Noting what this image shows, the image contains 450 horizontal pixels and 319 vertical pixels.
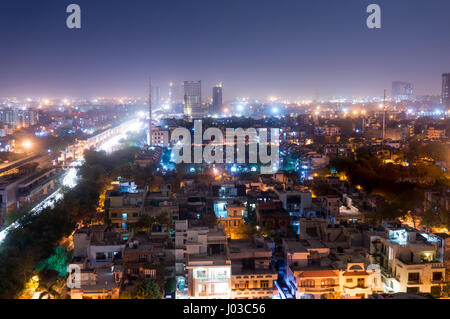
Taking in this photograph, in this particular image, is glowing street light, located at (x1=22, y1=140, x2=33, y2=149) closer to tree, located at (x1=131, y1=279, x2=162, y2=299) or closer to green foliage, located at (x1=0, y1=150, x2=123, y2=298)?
green foliage, located at (x1=0, y1=150, x2=123, y2=298)

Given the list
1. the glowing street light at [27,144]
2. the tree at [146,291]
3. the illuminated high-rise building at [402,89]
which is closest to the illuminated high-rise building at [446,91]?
the illuminated high-rise building at [402,89]

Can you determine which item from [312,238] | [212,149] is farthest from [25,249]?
[212,149]

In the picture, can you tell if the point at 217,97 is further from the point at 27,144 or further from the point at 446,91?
the point at 27,144

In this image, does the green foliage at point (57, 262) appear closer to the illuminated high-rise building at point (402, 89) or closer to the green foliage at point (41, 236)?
the green foliage at point (41, 236)

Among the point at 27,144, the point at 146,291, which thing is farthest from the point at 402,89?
the point at 146,291
